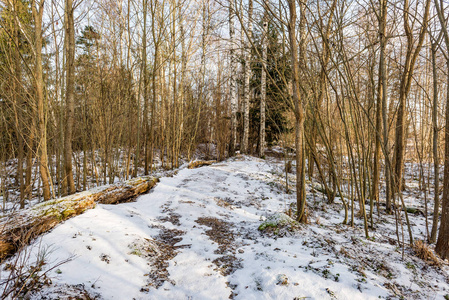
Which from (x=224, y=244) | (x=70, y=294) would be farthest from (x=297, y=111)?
(x=70, y=294)

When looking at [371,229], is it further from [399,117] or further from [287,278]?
[399,117]

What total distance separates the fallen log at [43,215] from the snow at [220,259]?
159 millimetres

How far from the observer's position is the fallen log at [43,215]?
7.66ft

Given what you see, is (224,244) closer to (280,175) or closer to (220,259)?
(220,259)

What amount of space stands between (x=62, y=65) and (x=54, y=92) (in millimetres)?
969

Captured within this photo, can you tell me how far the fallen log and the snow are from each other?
0.16 m

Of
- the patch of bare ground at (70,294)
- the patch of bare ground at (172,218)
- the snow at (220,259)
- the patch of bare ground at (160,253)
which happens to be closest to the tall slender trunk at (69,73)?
the snow at (220,259)

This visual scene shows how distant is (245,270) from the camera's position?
8.19 feet

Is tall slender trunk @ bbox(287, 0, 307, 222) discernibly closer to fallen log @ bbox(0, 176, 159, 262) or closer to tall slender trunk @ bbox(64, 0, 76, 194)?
fallen log @ bbox(0, 176, 159, 262)

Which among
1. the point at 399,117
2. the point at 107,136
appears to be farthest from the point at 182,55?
the point at 399,117

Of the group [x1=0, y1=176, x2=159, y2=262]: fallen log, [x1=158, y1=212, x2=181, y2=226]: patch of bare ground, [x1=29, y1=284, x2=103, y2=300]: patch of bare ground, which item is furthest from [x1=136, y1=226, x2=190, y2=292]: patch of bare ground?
[x1=0, y1=176, x2=159, y2=262]: fallen log

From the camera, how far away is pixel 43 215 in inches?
112

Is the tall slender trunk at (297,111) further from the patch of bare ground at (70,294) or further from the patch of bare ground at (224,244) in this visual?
the patch of bare ground at (70,294)

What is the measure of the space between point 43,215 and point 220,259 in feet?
7.72
